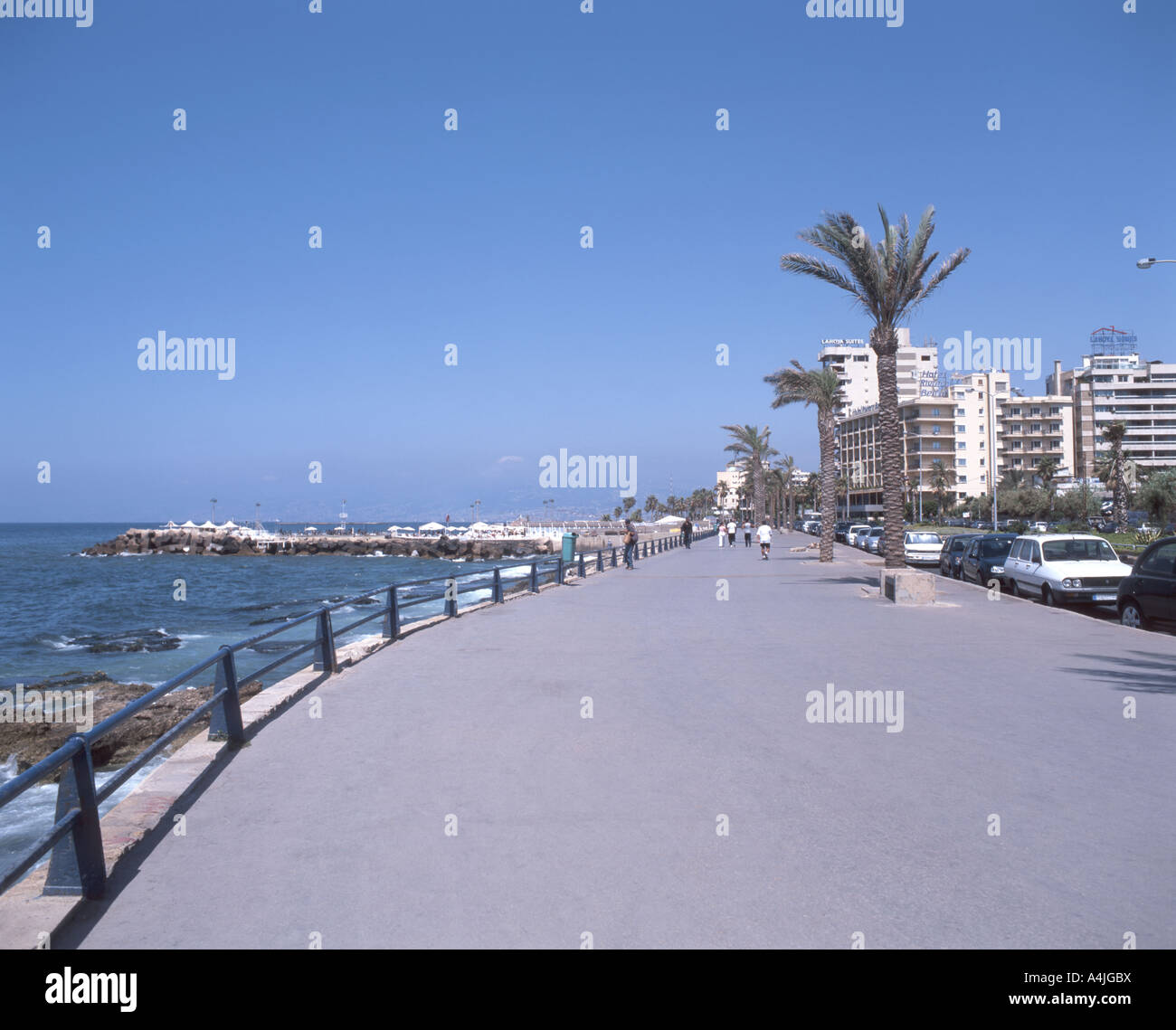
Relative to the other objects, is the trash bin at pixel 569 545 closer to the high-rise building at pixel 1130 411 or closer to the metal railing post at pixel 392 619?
the metal railing post at pixel 392 619

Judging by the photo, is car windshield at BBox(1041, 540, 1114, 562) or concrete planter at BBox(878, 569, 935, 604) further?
car windshield at BBox(1041, 540, 1114, 562)

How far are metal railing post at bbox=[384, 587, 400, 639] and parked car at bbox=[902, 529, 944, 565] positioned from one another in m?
24.9

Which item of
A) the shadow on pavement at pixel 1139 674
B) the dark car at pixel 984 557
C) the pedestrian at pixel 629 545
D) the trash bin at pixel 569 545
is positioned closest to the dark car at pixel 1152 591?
the shadow on pavement at pixel 1139 674

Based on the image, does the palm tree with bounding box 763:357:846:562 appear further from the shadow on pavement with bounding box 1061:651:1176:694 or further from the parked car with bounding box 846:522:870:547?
the shadow on pavement with bounding box 1061:651:1176:694

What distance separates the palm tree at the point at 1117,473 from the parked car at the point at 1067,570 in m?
64.1

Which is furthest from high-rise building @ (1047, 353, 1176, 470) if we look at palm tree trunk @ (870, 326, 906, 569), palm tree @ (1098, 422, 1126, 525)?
palm tree trunk @ (870, 326, 906, 569)

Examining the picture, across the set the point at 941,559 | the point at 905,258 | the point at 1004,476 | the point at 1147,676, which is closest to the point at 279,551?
the point at 1004,476

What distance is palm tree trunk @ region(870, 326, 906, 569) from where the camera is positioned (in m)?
22.5

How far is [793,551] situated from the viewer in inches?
1989

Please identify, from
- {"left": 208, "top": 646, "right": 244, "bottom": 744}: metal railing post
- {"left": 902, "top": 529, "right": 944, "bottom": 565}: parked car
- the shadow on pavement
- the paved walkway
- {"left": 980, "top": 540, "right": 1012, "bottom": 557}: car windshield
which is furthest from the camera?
{"left": 902, "top": 529, "right": 944, "bottom": 565}: parked car

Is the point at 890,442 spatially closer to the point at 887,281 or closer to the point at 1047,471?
the point at 887,281

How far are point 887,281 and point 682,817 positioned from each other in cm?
1931

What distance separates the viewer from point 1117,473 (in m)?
81.8

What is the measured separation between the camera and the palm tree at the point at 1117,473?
80.8 m
